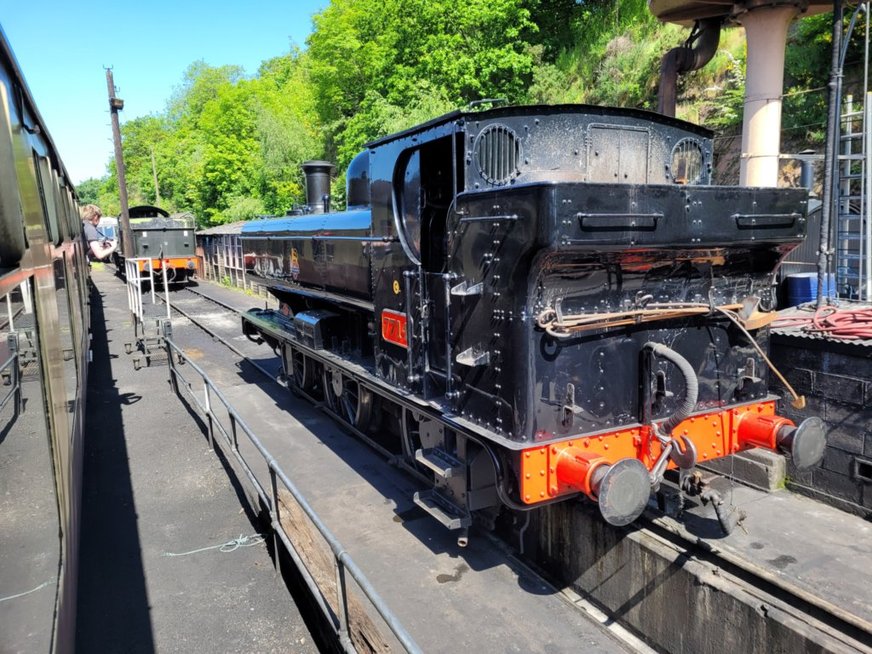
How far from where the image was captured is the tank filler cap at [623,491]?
356cm

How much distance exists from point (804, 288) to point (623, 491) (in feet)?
16.4

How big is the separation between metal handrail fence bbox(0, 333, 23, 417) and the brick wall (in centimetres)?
555

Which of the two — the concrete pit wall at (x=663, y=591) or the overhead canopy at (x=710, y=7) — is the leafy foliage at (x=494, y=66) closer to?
the overhead canopy at (x=710, y=7)

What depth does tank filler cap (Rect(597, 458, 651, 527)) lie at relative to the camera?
11.7ft

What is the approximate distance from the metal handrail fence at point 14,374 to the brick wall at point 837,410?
555 centimetres

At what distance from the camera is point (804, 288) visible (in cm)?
725

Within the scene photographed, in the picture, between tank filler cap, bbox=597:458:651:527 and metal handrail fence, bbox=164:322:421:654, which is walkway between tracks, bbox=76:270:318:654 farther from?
tank filler cap, bbox=597:458:651:527

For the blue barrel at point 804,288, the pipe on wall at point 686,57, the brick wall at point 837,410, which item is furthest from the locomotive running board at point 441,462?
the pipe on wall at point 686,57

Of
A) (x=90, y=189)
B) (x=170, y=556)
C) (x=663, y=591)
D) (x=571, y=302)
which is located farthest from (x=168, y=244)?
(x=90, y=189)

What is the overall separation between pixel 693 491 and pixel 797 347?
80.5 inches

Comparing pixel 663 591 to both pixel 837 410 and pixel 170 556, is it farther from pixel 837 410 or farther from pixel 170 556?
pixel 170 556

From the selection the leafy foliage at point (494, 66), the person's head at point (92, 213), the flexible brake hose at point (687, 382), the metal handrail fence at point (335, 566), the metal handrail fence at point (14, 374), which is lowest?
the metal handrail fence at point (335, 566)

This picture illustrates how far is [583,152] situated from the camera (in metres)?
4.50

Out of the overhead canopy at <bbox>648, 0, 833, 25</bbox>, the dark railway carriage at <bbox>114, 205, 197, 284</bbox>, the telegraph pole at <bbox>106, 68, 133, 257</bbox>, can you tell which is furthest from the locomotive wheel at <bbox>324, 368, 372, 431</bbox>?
the dark railway carriage at <bbox>114, 205, 197, 284</bbox>
